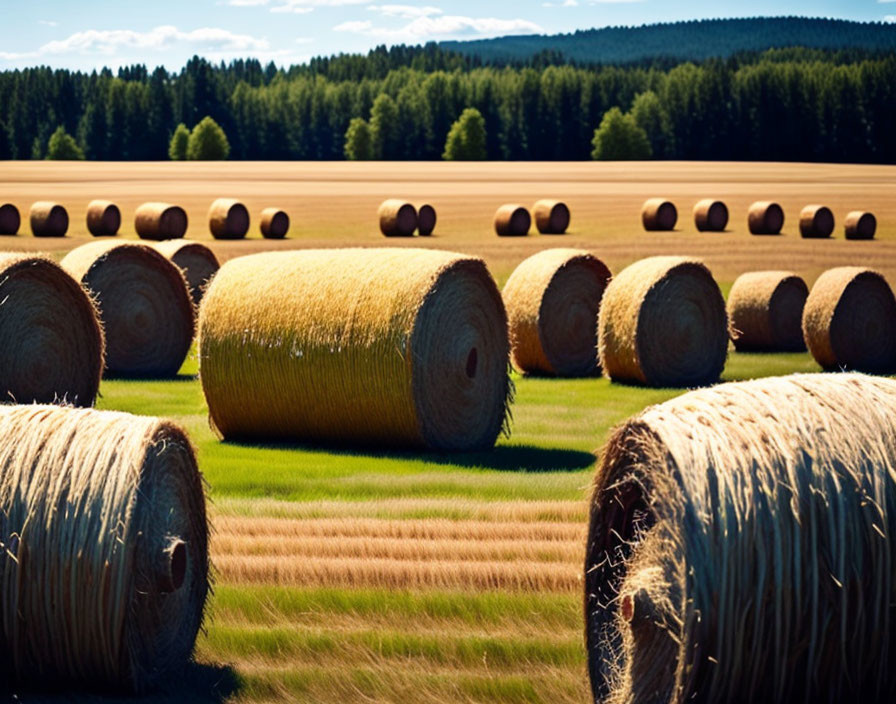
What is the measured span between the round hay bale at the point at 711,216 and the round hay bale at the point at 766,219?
4.67ft

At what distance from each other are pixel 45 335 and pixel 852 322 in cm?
1371

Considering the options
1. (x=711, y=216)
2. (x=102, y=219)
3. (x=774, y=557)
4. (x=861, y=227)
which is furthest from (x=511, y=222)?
(x=774, y=557)

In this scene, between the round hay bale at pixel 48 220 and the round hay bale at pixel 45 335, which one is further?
the round hay bale at pixel 48 220

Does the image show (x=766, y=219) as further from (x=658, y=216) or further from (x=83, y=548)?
(x=83, y=548)

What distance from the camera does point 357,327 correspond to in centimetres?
1467

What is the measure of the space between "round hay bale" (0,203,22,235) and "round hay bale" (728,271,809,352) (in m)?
25.3

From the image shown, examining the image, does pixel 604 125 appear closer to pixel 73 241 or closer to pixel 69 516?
pixel 73 241

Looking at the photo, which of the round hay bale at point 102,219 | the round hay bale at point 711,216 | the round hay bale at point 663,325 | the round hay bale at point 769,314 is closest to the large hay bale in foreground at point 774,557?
the round hay bale at point 663,325

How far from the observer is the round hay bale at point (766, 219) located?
47312mm

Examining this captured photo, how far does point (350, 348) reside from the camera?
48.2ft

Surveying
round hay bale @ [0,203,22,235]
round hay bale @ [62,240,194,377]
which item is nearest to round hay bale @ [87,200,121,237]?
round hay bale @ [0,203,22,235]

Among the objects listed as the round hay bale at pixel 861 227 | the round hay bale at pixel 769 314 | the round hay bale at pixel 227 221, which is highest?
the round hay bale at pixel 227 221

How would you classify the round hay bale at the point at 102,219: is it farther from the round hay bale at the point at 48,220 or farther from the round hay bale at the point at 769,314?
the round hay bale at the point at 769,314

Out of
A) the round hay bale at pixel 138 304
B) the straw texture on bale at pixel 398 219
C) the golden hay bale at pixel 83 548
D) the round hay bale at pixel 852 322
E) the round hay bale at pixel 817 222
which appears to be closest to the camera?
the golden hay bale at pixel 83 548
